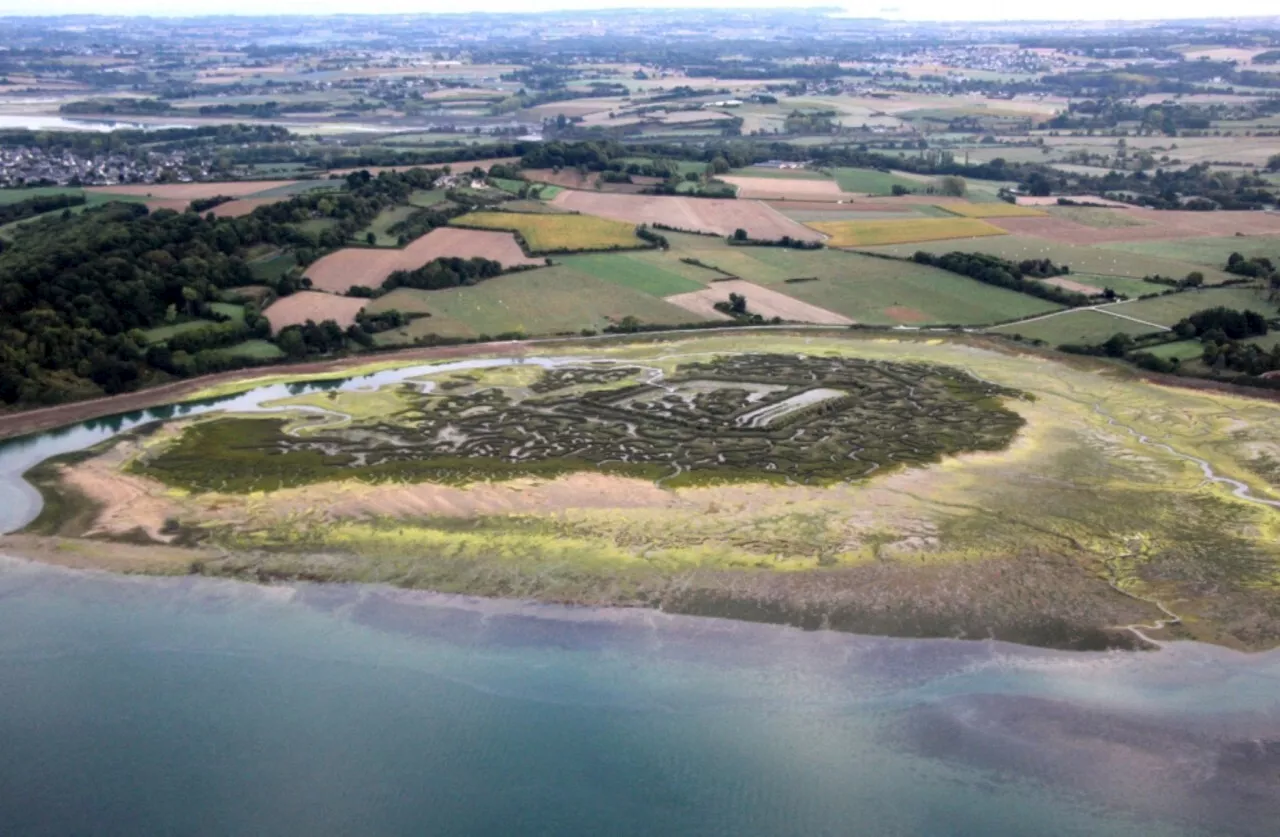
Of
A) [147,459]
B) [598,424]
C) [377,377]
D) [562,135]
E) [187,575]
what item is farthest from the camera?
[562,135]

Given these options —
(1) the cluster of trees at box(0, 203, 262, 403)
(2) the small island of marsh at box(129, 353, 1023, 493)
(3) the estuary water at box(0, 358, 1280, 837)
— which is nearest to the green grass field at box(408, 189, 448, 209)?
(1) the cluster of trees at box(0, 203, 262, 403)

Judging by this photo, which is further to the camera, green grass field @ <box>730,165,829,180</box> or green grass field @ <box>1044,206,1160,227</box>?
green grass field @ <box>730,165,829,180</box>

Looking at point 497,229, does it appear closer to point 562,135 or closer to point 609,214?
point 609,214

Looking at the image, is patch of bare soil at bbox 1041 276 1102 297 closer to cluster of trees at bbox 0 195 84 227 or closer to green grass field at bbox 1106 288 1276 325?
green grass field at bbox 1106 288 1276 325

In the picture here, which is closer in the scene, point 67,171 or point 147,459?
point 147,459

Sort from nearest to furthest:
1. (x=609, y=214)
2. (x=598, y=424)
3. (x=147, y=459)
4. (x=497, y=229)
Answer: (x=147, y=459), (x=598, y=424), (x=497, y=229), (x=609, y=214)

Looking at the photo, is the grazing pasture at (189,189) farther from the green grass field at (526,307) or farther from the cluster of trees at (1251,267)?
the cluster of trees at (1251,267)

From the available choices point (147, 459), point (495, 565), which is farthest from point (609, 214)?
point (495, 565)

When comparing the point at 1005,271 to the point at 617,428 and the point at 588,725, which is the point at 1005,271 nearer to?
the point at 617,428

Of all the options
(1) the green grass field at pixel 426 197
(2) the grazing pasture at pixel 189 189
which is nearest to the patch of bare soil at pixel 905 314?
(1) the green grass field at pixel 426 197
